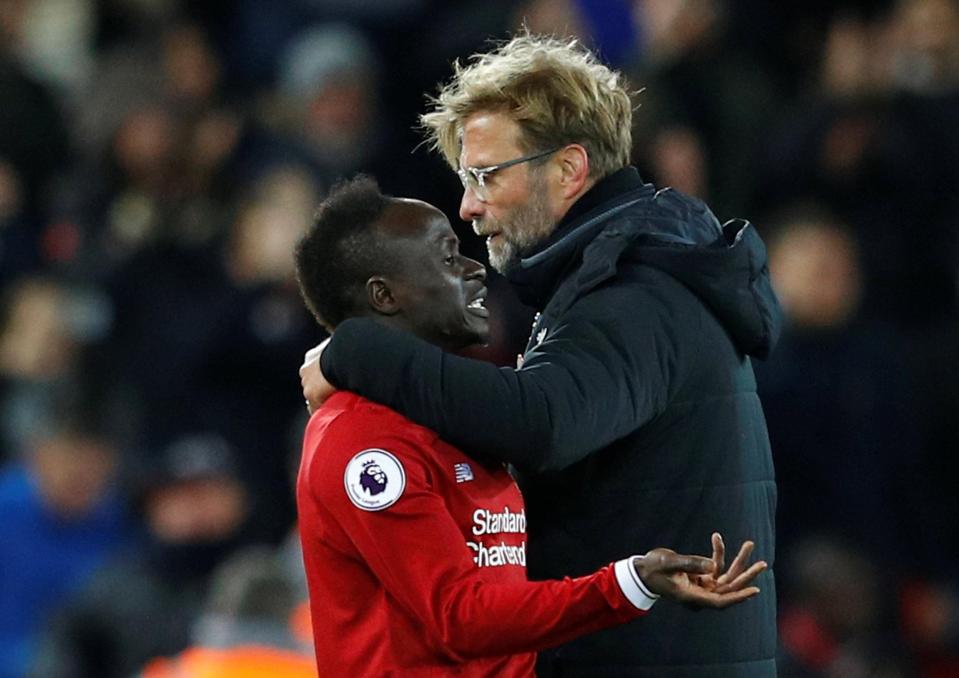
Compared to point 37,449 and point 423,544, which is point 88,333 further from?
point 423,544

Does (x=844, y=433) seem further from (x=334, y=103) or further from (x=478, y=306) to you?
(x=478, y=306)

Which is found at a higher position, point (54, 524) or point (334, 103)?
point (334, 103)

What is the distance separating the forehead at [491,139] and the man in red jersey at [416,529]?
21 cm

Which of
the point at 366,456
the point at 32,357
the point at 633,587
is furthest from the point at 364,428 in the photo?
the point at 32,357

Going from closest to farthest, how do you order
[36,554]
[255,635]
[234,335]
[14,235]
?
[255,635]
[36,554]
[234,335]
[14,235]

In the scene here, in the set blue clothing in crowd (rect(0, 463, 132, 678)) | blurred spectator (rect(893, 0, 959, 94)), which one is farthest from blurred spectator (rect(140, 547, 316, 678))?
blurred spectator (rect(893, 0, 959, 94))

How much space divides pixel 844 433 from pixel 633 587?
3886 mm

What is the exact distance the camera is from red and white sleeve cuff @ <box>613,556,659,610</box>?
9.80ft

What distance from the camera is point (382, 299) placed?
332cm

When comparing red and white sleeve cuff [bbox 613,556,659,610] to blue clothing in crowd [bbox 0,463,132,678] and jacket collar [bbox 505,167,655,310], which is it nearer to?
jacket collar [bbox 505,167,655,310]

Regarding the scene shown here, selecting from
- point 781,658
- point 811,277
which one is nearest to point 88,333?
point 811,277

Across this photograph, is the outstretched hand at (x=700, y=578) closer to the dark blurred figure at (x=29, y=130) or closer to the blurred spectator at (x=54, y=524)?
the blurred spectator at (x=54, y=524)

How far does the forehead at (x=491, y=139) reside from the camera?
3.54m

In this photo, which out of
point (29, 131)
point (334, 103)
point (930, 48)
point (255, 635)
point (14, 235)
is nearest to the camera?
point (255, 635)
